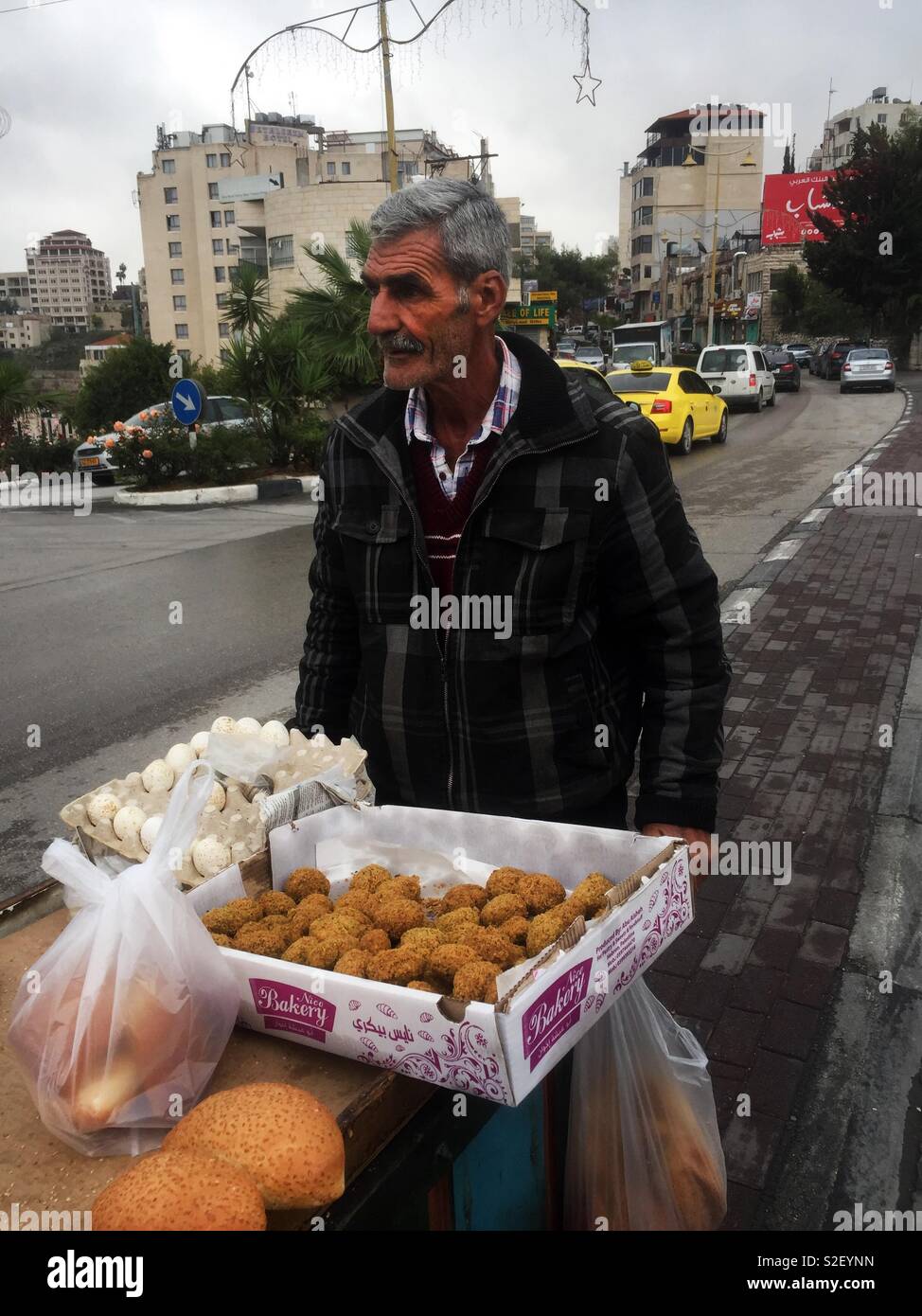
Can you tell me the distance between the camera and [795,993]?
11.4ft

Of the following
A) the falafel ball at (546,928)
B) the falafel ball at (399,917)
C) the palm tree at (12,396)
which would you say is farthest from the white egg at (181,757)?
the palm tree at (12,396)

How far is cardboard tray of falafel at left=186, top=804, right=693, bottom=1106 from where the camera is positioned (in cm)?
143

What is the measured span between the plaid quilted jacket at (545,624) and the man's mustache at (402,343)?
0.78 feet

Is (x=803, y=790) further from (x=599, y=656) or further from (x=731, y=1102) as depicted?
(x=599, y=656)

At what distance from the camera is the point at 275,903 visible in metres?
1.88

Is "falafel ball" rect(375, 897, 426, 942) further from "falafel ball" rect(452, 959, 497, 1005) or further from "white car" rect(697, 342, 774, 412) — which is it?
"white car" rect(697, 342, 774, 412)

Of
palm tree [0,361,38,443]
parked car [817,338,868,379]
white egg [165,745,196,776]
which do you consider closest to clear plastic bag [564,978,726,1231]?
white egg [165,745,196,776]

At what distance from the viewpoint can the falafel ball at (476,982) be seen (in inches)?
59.7

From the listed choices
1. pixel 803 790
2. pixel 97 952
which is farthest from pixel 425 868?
pixel 803 790

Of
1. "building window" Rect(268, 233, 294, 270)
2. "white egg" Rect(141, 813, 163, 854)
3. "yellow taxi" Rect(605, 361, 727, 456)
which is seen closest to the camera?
"white egg" Rect(141, 813, 163, 854)

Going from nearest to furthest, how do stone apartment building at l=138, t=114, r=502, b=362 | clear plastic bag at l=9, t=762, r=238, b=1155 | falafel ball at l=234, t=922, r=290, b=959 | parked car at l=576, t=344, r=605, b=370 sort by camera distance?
clear plastic bag at l=9, t=762, r=238, b=1155 → falafel ball at l=234, t=922, r=290, b=959 → parked car at l=576, t=344, r=605, b=370 → stone apartment building at l=138, t=114, r=502, b=362

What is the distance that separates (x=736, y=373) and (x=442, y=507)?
29121 millimetres

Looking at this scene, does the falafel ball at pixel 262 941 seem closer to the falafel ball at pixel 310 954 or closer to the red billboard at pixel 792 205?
the falafel ball at pixel 310 954

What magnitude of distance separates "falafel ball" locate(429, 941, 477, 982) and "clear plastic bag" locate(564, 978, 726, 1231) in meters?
0.54
